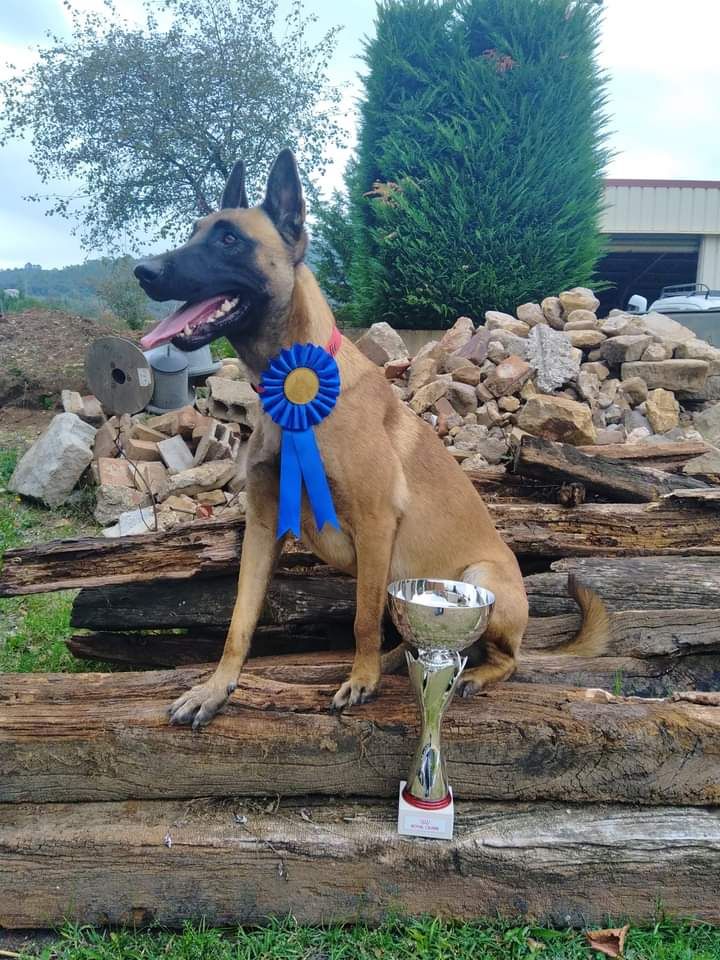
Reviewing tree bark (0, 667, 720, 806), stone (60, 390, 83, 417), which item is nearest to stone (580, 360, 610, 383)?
tree bark (0, 667, 720, 806)

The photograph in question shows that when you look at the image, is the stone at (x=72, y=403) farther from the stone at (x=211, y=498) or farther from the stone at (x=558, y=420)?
the stone at (x=558, y=420)

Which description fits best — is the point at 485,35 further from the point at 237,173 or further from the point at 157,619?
the point at 157,619

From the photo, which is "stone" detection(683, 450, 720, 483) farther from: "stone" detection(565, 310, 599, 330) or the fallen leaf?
"stone" detection(565, 310, 599, 330)

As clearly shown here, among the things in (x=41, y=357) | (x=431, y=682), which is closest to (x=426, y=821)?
(x=431, y=682)

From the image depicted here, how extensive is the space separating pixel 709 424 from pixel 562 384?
63.5 inches

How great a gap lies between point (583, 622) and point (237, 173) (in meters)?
2.38

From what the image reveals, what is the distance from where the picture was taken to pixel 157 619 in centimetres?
326

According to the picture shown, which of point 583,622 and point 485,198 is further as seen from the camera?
point 485,198

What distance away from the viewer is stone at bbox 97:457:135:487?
6189 mm

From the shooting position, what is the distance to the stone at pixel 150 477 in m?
6.24

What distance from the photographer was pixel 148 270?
78.1 inches

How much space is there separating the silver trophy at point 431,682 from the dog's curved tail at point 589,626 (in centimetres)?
96

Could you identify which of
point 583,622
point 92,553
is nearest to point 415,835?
point 583,622

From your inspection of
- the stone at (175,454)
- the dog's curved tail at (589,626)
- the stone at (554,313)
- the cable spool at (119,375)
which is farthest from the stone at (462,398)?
the dog's curved tail at (589,626)
